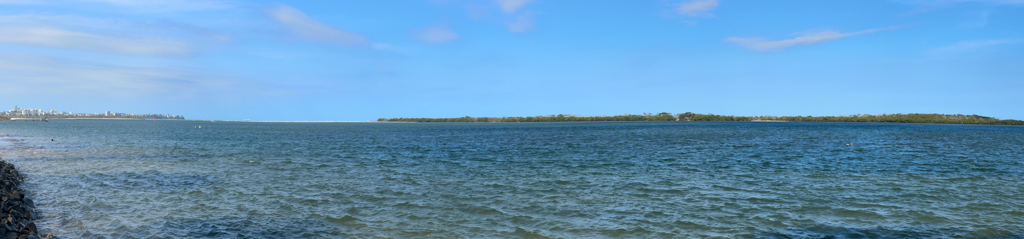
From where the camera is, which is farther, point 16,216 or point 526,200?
point 526,200

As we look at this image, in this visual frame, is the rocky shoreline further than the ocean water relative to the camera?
No

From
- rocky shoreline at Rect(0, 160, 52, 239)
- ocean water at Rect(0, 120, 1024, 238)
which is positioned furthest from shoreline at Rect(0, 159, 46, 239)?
ocean water at Rect(0, 120, 1024, 238)

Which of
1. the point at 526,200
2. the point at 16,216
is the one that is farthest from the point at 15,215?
the point at 526,200

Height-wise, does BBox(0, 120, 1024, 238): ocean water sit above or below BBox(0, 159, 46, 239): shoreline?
below

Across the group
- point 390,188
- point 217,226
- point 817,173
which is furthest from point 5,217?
point 817,173

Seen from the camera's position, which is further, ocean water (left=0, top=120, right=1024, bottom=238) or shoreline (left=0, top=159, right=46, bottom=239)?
ocean water (left=0, top=120, right=1024, bottom=238)

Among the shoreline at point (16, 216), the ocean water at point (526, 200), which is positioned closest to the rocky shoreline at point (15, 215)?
the shoreline at point (16, 216)

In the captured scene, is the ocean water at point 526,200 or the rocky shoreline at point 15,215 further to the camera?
the ocean water at point 526,200

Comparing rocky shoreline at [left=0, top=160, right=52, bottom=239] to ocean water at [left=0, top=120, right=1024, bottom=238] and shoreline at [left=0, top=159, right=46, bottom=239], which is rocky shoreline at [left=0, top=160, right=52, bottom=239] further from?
ocean water at [left=0, top=120, right=1024, bottom=238]

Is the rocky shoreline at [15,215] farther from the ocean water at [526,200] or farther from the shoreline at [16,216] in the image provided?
the ocean water at [526,200]

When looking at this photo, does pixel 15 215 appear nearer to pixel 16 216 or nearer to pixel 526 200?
pixel 16 216

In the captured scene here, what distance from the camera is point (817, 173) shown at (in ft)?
90.0

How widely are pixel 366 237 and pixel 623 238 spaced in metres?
6.55

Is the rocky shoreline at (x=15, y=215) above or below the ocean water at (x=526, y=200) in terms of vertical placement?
above
